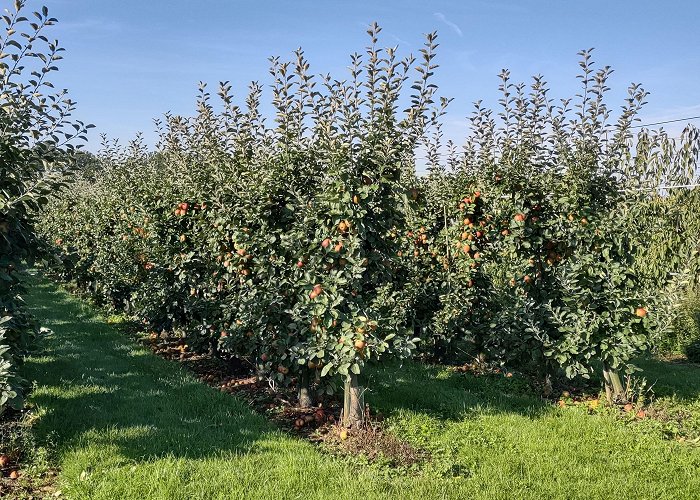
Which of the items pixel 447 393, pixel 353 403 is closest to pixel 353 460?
pixel 353 403

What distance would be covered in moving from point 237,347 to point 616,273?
13.3 ft

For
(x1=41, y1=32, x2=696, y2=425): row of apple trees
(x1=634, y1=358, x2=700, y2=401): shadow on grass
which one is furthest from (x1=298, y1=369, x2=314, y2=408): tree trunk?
(x1=634, y1=358, x2=700, y2=401): shadow on grass

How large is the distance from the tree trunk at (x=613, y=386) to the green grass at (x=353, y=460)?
0.51 meters

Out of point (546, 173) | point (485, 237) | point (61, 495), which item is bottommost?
point (61, 495)

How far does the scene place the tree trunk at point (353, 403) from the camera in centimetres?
485

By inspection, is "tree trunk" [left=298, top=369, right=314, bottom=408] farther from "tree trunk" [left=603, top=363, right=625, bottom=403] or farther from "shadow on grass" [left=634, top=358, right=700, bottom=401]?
"shadow on grass" [left=634, top=358, right=700, bottom=401]

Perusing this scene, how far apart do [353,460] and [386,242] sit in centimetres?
184

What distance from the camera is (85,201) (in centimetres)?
1355

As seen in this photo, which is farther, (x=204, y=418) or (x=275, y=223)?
(x=275, y=223)


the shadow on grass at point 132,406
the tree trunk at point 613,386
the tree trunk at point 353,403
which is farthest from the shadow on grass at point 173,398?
the tree trunk at point 613,386

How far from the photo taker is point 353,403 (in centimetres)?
487

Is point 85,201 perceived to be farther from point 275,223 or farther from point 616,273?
point 616,273

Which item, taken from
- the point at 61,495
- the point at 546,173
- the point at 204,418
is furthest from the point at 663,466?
the point at 61,495

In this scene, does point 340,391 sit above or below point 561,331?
below
